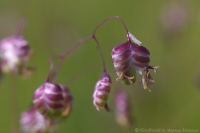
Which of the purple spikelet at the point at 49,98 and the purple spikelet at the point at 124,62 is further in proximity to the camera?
the purple spikelet at the point at 49,98

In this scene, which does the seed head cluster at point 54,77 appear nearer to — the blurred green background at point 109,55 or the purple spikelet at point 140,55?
the purple spikelet at point 140,55

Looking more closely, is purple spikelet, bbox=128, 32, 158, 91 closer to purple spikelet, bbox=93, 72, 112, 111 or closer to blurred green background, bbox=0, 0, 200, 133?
purple spikelet, bbox=93, 72, 112, 111

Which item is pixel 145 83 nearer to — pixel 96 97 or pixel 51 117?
pixel 96 97

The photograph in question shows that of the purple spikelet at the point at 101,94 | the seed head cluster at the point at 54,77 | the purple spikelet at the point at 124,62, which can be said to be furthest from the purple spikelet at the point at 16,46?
the purple spikelet at the point at 124,62

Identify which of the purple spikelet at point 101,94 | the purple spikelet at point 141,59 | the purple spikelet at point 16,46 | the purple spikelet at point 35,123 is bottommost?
the purple spikelet at point 35,123

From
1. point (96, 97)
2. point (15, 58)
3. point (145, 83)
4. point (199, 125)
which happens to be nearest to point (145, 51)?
point (145, 83)

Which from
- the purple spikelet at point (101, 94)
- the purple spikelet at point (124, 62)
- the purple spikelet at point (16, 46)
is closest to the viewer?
the purple spikelet at point (124, 62)
